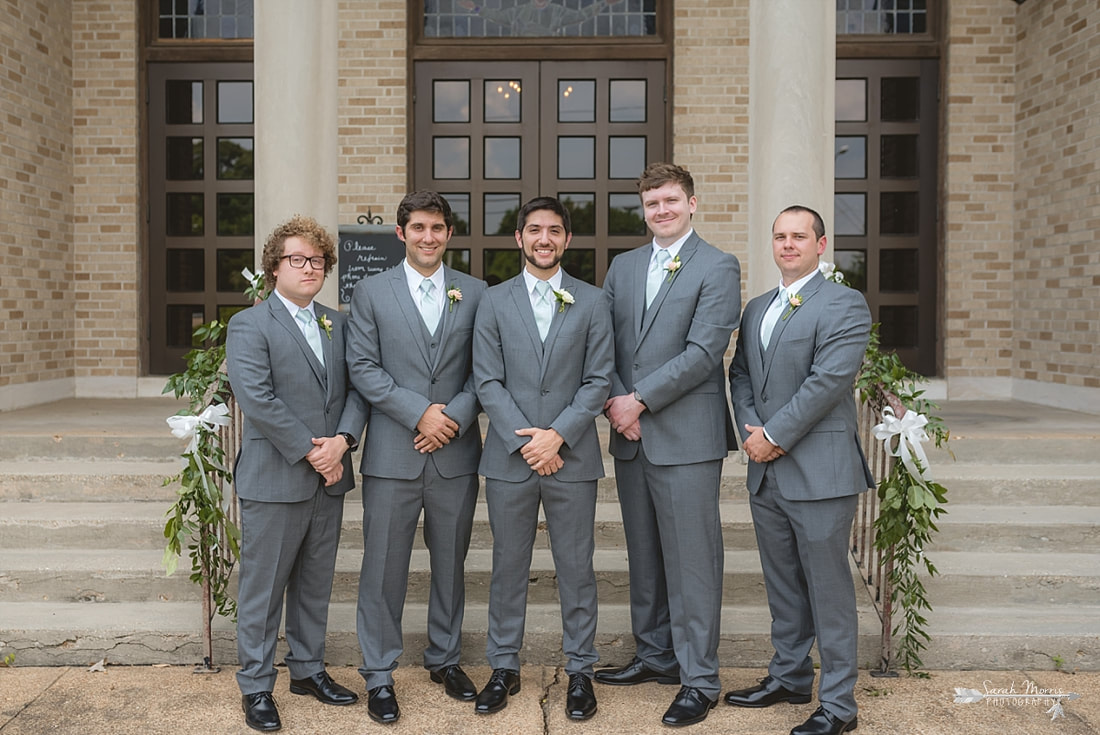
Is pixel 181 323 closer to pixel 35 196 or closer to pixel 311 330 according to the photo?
pixel 35 196

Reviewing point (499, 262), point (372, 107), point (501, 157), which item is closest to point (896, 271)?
point (499, 262)

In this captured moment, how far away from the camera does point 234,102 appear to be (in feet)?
31.1

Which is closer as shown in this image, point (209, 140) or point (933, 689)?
point (933, 689)

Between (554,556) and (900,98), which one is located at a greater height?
(900,98)

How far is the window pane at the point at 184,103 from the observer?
949 centimetres

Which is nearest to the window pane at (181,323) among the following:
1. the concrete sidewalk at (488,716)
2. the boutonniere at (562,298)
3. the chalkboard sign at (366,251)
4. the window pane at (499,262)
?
the chalkboard sign at (366,251)

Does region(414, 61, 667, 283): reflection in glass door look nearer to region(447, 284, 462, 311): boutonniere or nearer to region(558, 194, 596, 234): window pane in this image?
region(558, 194, 596, 234): window pane

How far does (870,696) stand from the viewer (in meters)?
4.35

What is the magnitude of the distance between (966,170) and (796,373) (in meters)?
6.40

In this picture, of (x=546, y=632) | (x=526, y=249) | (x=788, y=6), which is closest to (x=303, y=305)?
(x=526, y=249)

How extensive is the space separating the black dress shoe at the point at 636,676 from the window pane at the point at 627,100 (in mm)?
6246

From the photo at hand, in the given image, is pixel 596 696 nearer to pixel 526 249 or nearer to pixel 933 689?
pixel 933 689

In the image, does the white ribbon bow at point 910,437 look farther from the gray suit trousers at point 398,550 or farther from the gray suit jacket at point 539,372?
the gray suit trousers at point 398,550

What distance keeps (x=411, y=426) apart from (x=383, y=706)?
1.21 meters
